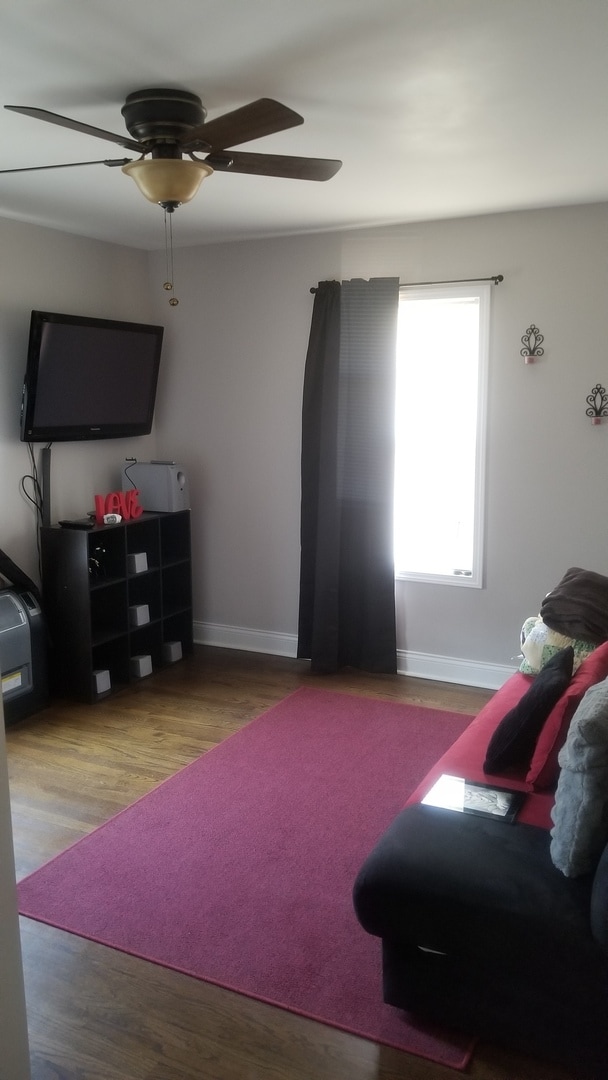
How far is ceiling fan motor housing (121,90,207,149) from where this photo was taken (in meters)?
2.42

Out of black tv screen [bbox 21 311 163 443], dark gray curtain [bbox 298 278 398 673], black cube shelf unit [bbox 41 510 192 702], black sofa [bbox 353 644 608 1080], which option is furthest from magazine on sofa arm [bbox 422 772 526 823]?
black tv screen [bbox 21 311 163 443]

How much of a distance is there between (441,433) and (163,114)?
2419 millimetres

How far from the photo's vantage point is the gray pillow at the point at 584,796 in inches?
70.9

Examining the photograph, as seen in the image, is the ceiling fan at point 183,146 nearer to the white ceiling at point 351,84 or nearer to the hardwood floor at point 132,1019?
the white ceiling at point 351,84

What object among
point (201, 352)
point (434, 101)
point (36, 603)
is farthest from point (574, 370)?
point (36, 603)

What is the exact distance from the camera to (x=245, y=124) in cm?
216

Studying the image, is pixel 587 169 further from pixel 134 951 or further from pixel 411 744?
pixel 134 951

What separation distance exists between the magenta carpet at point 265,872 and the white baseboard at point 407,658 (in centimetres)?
65

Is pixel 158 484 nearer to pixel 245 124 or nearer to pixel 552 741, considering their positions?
pixel 245 124

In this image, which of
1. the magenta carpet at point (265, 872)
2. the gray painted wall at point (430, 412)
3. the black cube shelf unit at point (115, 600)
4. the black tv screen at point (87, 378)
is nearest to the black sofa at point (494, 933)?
the magenta carpet at point (265, 872)

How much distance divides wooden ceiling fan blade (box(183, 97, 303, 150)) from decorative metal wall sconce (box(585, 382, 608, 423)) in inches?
92.1

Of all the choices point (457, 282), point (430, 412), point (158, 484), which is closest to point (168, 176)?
point (457, 282)

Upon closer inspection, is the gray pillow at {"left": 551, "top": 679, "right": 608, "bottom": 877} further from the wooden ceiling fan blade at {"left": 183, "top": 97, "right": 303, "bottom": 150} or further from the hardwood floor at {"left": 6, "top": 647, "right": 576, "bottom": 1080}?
the wooden ceiling fan blade at {"left": 183, "top": 97, "right": 303, "bottom": 150}

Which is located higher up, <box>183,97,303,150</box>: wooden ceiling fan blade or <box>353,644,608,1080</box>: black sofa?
<box>183,97,303,150</box>: wooden ceiling fan blade
